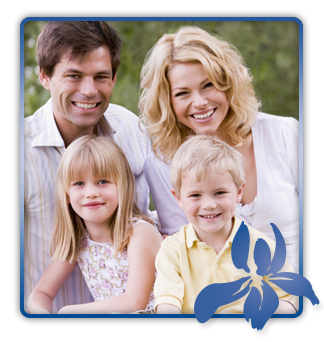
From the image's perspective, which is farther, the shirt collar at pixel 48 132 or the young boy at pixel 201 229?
the shirt collar at pixel 48 132

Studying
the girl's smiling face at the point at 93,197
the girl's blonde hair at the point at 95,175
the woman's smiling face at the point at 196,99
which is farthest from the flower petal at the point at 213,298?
the woman's smiling face at the point at 196,99

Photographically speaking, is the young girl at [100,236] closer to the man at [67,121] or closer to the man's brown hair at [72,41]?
the man at [67,121]

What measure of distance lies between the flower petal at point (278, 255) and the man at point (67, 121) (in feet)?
1.69

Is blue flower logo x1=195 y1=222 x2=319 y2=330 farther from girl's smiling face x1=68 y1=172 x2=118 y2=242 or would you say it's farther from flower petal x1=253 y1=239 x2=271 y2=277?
girl's smiling face x1=68 y1=172 x2=118 y2=242

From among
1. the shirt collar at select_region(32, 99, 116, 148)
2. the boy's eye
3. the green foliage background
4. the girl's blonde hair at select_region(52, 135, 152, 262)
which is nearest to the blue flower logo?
the girl's blonde hair at select_region(52, 135, 152, 262)

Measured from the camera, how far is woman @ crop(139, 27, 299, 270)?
1743 mm

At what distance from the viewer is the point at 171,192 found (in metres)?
1.80

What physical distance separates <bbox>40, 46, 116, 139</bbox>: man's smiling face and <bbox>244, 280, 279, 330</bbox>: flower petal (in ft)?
2.86

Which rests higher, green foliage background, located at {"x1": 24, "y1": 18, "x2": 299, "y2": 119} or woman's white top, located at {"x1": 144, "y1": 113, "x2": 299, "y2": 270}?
green foliage background, located at {"x1": 24, "y1": 18, "x2": 299, "y2": 119}

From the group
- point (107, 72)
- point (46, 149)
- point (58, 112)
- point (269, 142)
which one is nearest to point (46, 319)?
point (46, 149)

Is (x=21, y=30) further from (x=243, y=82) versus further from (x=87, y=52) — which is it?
(x=243, y=82)

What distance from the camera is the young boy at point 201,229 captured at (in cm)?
169

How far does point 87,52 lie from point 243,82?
59cm

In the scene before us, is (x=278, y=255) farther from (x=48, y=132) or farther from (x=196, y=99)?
(x=48, y=132)
